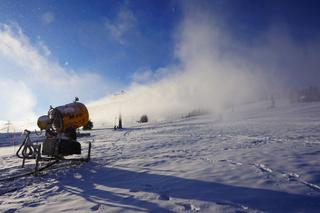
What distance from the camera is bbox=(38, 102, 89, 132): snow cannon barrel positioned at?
49.6 ft

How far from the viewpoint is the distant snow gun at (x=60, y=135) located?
543 inches

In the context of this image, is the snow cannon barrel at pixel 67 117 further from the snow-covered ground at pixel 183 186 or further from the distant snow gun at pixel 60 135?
the snow-covered ground at pixel 183 186

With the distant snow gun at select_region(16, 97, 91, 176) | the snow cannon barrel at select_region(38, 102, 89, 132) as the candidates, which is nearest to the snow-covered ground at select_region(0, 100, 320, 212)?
the distant snow gun at select_region(16, 97, 91, 176)

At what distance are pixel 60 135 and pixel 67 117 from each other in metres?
1.46

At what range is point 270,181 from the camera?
8.24 metres

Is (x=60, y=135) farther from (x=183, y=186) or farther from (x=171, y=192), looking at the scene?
(x=171, y=192)

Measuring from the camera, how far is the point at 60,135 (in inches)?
555

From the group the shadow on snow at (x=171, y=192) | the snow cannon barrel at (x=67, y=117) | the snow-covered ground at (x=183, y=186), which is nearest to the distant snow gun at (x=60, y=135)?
the snow cannon barrel at (x=67, y=117)

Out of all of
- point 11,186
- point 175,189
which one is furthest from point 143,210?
point 11,186

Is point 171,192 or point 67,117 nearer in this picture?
point 171,192

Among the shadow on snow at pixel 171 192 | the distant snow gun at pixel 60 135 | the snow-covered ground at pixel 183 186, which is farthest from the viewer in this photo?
the distant snow gun at pixel 60 135

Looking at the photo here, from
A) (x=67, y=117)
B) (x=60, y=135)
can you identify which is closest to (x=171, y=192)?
(x=60, y=135)

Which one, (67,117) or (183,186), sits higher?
(67,117)

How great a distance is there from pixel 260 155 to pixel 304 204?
5.92 meters
